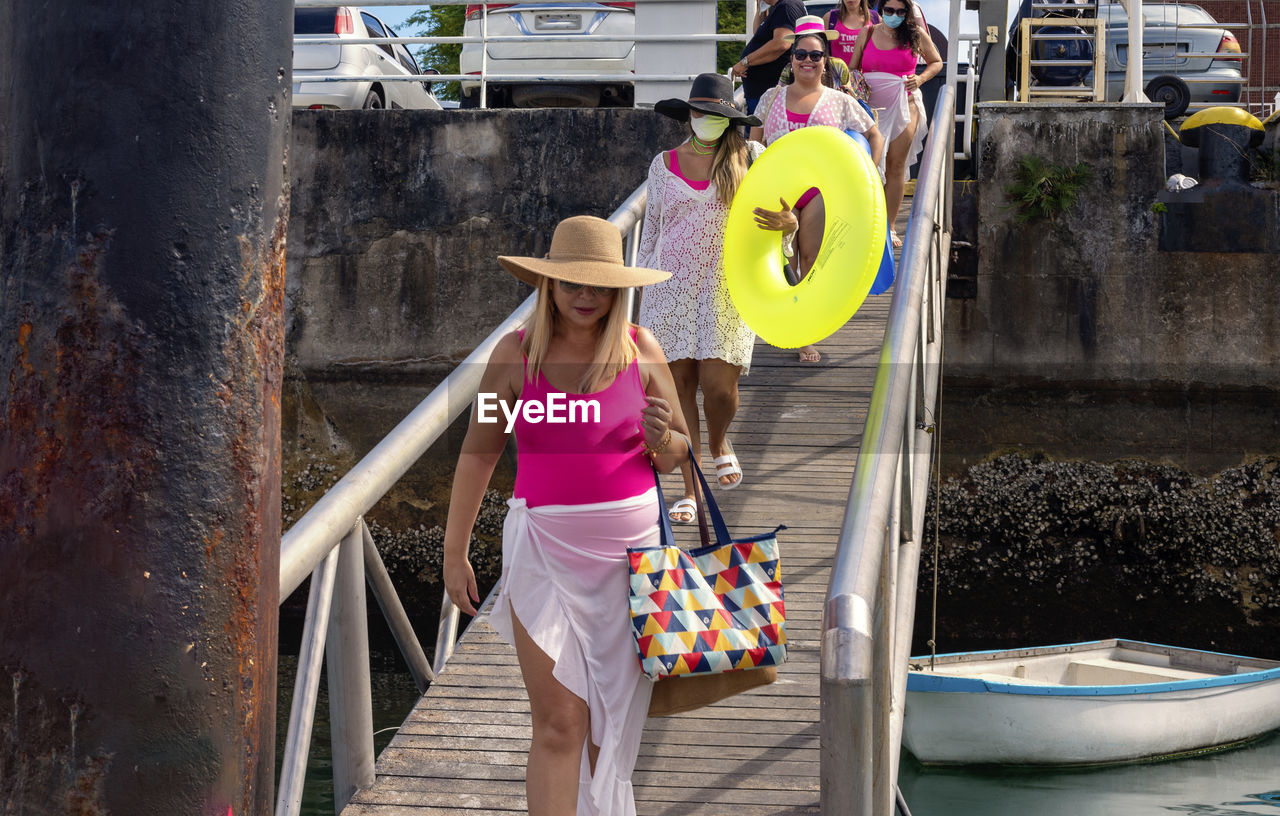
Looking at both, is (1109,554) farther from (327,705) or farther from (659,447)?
(659,447)

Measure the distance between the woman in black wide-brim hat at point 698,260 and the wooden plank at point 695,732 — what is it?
0.51 meters

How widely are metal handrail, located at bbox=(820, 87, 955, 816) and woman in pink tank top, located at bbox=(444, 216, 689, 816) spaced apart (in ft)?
1.68

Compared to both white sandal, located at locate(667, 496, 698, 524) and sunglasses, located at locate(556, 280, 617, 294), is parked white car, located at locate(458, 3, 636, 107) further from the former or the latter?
sunglasses, located at locate(556, 280, 617, 294)

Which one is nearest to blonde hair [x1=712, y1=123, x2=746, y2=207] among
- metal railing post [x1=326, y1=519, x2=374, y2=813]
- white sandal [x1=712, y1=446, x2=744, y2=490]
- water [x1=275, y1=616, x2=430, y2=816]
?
white sandal [x1=712, y1=446, x2=744, y2=490]

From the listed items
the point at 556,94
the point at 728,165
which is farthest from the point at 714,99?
the point at 556,94

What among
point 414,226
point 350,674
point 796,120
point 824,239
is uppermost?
point 796,120

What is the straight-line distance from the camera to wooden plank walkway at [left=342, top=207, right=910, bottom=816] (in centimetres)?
367

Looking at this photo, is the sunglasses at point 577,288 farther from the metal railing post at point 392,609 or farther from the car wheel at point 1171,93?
the car wheel at point 1171,93

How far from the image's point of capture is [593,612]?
2961 millimetres

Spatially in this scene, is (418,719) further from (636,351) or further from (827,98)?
(827,98)

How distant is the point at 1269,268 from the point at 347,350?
6.59 m

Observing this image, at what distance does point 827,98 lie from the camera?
6332 mm

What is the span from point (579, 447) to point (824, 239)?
8.09ft

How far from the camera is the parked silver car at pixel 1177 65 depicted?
43.4ft
